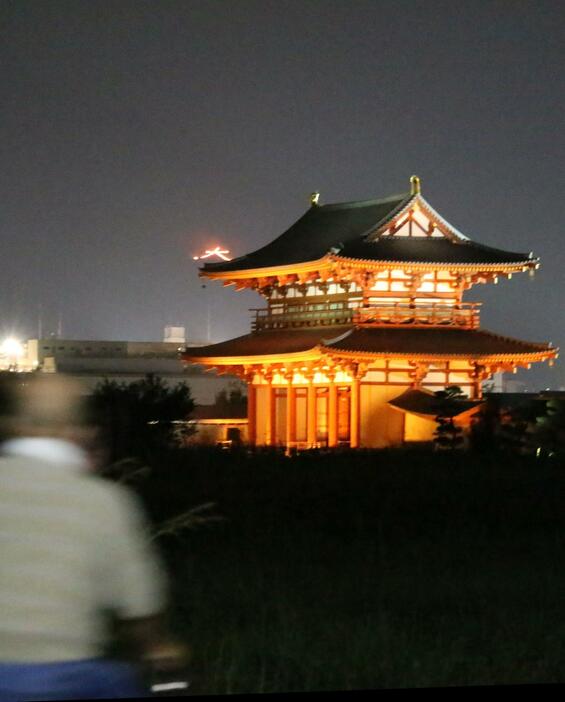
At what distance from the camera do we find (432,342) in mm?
35188

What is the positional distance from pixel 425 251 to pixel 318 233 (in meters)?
4.19

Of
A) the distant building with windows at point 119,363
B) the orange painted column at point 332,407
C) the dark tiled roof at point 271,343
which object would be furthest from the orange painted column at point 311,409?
the distant building with windows at point 119,363

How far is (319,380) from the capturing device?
120ft

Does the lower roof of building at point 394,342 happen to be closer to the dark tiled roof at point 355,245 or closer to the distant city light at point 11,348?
the dark tiled roof at point 355,245

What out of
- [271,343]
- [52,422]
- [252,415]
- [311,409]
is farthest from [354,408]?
[52,422]

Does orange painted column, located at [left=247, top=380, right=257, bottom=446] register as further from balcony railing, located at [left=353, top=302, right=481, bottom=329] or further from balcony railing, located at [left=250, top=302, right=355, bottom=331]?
balcony railing, located at [left=353, top=302, right=481, bottom=329]

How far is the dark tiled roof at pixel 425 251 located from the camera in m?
34.9

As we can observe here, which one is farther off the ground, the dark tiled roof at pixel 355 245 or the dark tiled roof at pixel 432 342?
the dark tiled roof at pixel 355 245

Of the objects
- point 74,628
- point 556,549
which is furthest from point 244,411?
point 74,628

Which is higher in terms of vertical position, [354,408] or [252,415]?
[354,408]

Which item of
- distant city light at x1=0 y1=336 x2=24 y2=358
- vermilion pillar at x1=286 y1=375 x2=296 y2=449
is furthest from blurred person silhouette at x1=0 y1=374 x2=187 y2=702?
distant city light at x1=0 y1=336 x2=24 y2=358

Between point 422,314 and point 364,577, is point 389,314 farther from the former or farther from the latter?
point 364,577

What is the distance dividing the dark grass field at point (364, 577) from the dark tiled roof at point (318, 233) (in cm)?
1523

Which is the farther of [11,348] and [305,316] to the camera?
[11,348]
